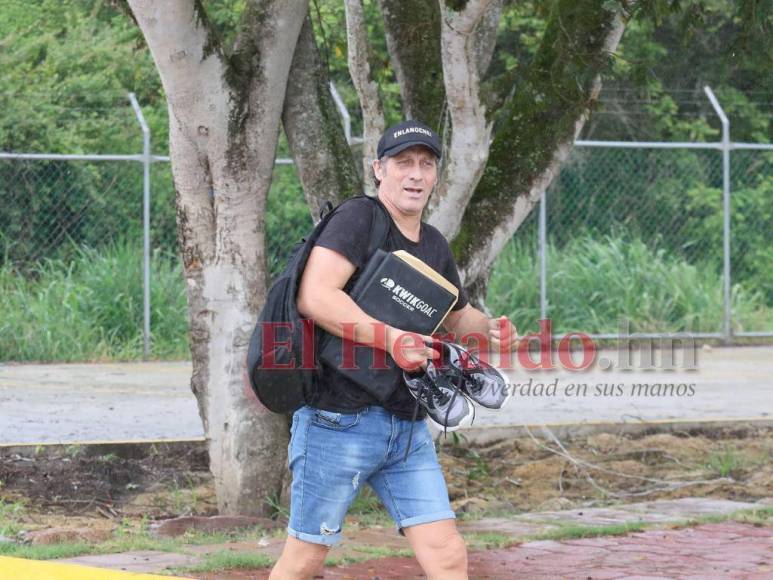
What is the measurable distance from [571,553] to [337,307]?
2.57m

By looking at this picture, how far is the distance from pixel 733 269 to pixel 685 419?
27.3ft

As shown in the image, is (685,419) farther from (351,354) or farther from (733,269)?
(733,269)

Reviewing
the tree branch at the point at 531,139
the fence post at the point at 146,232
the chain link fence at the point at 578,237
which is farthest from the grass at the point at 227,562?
the fence post at the point at 146,232

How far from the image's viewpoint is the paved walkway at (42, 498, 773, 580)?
18.9 feet

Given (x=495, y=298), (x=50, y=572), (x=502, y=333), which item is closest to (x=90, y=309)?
(x=495, y=298)

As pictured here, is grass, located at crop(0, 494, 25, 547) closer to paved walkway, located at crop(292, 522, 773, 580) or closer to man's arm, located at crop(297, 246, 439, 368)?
paved walkway, located at crop(292, 522, 773, 580)

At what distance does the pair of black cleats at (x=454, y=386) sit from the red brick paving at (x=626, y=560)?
1.58 m

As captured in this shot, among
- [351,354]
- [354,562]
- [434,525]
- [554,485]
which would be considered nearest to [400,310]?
[351,354]

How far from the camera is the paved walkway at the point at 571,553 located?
5.76 m

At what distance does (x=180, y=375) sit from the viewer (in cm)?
1304

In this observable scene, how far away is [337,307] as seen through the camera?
164 inches

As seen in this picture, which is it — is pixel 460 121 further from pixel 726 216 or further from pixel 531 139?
pixel 726 216

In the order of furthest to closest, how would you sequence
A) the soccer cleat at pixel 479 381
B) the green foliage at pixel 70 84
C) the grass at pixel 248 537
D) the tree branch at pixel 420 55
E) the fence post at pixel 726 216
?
the green foliage at pixel 70 84, the fence post at pixel 726 216, the tree branch at pixel 420 55, the grass at pixel 248 537, the soccer cleat at pixel 479 381

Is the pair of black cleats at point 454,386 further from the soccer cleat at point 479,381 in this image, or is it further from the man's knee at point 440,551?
the man's knee at point 440,551
